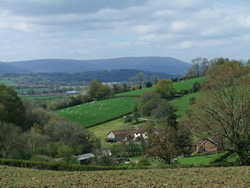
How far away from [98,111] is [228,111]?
257 feet

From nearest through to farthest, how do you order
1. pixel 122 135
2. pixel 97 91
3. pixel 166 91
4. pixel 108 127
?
pixel 122 135 → pixel 108 127 → pixel 166 91 → pixel 97 91

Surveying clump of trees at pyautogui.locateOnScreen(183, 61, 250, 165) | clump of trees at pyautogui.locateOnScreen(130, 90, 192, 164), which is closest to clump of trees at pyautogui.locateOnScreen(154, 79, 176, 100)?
clump of trees at pyautogui.locateOnScreen(130, 90, 192, 164)

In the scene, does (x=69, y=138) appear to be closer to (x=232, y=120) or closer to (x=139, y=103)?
(x=232, y=120)

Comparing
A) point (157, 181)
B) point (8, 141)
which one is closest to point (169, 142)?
point (157, 181)

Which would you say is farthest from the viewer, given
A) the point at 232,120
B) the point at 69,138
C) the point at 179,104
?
the point at 179,104

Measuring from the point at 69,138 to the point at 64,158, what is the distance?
15402mm

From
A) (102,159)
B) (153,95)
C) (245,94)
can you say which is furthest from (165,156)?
(153,95)

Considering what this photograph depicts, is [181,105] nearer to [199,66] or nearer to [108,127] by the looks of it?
[108,127]

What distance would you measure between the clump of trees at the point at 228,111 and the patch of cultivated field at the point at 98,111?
2474 inches

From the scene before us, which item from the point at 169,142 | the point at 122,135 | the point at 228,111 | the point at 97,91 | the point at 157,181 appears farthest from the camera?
the point at 97,91

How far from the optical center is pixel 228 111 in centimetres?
2814

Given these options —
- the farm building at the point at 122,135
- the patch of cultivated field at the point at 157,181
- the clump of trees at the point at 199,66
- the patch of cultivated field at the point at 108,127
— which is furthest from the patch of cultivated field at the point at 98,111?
the patch of cultivated field at the point at 157,181

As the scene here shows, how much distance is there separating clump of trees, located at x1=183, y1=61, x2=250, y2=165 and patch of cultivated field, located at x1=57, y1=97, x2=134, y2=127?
62828 mm

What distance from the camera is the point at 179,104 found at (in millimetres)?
90875
